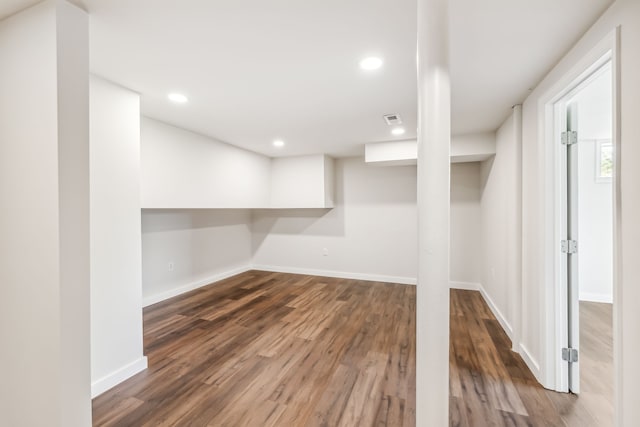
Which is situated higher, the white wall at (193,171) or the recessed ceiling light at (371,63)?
the recessed ceiling light at (371,63)

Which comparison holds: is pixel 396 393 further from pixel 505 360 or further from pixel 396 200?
pixel 396 200

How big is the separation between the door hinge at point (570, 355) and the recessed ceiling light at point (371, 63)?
254 cm

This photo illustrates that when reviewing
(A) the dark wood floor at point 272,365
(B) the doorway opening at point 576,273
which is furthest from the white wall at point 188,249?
(B) the doorway opening at point 576,273

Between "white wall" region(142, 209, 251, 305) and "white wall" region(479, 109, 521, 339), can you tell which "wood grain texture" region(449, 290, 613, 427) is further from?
"white wall" region(142, 209, 251, 305)

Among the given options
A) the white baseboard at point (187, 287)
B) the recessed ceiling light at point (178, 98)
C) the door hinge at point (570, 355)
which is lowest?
the white baseboard at point (187, 287)

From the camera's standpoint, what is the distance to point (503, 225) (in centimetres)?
310

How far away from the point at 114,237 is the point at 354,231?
396cm

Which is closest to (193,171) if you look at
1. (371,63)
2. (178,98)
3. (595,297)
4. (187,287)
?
(178,98)

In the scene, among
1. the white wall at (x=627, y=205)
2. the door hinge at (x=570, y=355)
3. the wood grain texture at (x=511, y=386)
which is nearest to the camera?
the white wall at (x=627, y=205)

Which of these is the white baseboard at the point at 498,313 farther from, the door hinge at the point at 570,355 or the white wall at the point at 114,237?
the white wall at the point at 114,237

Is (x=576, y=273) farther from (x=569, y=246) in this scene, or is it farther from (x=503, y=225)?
(x=503, y=225)

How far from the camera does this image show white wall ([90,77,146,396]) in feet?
6.52

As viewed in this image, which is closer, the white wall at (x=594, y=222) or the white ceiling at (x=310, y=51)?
the white ceiling at (x=310, y=51)

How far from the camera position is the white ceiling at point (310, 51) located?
138 cm
